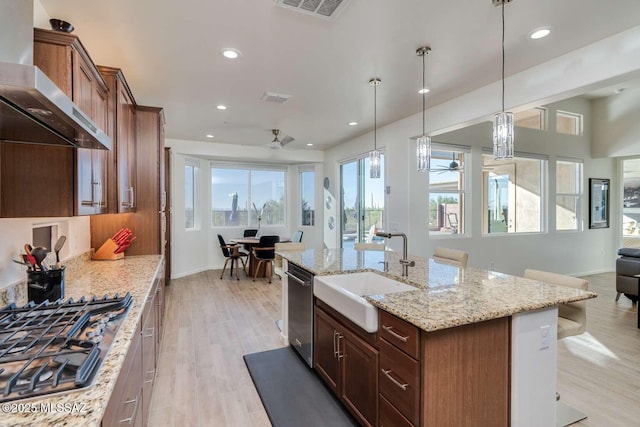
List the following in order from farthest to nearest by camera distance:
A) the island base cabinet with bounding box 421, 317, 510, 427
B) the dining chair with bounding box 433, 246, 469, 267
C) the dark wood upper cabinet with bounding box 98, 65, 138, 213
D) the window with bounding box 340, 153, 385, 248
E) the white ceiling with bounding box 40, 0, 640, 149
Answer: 1. the window with bounding box 340, 153, 385, 248
2. the dining chair with bounding box 433, 246, 469, 267
3. the dark wood upper cabinet with bounding box 98, 65, 138, 213
4. the white ceiling with bounding box 40, 0, 640, 149
5. the island base cabinet with bounding box 421, 317, 510, 427

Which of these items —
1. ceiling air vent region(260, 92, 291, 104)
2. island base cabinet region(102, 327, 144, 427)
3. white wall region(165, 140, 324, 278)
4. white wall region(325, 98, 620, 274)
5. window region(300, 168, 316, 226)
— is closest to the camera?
island base cabinet region(102, 327, 144, 427)

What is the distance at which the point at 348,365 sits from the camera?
2.05 metres

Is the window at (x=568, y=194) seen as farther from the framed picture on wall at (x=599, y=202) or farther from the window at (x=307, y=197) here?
the window at (x=307, y=197)

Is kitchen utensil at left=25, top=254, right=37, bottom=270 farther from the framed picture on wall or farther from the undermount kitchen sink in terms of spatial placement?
the framed picture on wall

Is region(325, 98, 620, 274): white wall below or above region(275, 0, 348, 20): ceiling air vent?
below

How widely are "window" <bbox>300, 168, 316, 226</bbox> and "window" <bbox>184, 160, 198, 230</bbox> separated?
258 cm

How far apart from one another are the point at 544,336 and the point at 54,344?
232 cm

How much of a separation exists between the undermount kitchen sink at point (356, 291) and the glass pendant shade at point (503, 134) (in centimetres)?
126

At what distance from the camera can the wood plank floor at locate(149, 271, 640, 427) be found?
85.4 inches

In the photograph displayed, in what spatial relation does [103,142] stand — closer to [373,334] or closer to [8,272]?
[8,272]

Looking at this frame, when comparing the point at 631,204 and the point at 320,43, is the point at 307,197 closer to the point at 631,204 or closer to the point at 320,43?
the point at 320,43

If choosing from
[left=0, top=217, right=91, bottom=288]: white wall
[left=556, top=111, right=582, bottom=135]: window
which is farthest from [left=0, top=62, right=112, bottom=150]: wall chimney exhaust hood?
[left=556, top=111, right=582, bottom=135]: window

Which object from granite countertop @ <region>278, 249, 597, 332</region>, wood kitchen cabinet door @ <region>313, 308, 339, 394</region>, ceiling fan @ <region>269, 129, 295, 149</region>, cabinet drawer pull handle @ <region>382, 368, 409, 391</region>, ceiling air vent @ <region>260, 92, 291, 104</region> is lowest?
wood kitchen cabinet door @ <region>313, 308, 339, 394</region>

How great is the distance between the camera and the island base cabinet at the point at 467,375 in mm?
1449
